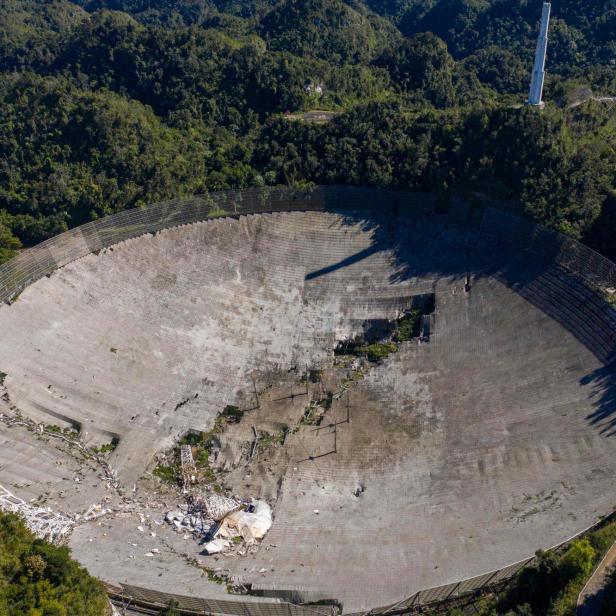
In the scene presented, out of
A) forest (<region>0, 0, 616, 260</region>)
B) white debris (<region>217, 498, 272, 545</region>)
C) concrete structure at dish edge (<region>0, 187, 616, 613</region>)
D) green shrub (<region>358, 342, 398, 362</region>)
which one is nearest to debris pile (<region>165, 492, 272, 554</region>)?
white debris (<region>217, 498, 272, 545</region>)

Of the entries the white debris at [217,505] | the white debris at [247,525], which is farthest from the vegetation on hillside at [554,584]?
the white debris at [217,505]

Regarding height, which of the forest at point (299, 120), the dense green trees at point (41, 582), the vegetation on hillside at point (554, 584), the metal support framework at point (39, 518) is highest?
the forest at point (299, 120)

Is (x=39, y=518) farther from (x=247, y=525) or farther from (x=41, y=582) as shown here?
(x=247, y=525)

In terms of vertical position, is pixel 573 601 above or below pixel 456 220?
below

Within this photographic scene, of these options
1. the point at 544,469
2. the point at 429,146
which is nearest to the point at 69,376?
the point at 544,469

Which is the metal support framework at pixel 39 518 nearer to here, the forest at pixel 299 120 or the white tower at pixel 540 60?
the forest at pixel 299 120

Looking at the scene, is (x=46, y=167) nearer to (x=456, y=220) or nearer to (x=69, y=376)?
(x=69, y=376)
